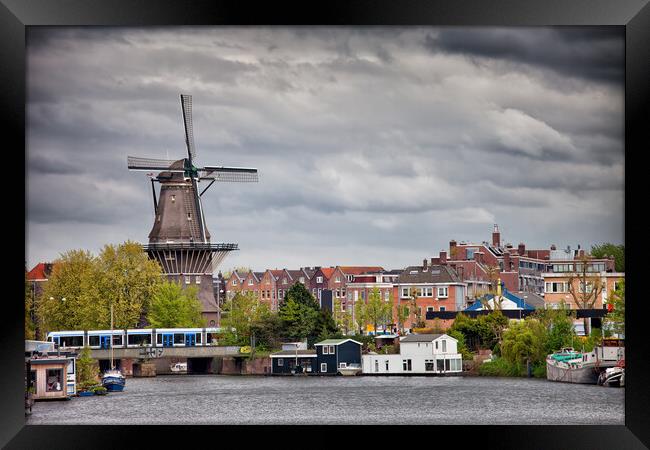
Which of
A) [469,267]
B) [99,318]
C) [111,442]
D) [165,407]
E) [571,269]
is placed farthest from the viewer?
[469,267]

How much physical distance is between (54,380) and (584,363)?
33.3ft

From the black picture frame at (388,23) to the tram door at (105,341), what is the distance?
55.5 ft

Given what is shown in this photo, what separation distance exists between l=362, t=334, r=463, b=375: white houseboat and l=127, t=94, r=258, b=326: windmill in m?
4.38

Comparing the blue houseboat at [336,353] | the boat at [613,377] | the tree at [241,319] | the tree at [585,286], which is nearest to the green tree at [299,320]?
the tree at [241,319]

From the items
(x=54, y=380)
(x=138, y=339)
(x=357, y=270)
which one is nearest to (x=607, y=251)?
(x=138, y=339)

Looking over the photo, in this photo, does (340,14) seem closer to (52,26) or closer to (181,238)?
(52,26)

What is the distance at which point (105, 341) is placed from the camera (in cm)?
2530

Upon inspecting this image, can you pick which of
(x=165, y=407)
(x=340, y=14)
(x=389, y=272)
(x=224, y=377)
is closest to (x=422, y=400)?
(x=165, y=407)

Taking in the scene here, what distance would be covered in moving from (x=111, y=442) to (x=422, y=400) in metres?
10.7

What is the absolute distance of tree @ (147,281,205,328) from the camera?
1019 inches

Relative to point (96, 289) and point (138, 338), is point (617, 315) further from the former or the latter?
point (138, 338)

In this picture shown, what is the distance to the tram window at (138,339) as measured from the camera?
84.6 ft

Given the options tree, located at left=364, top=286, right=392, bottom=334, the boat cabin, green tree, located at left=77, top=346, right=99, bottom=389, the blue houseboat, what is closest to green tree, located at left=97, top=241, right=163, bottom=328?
green tree, located at left=77, top=346, right=99, bottom=389

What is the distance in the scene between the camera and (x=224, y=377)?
86.0 feet
